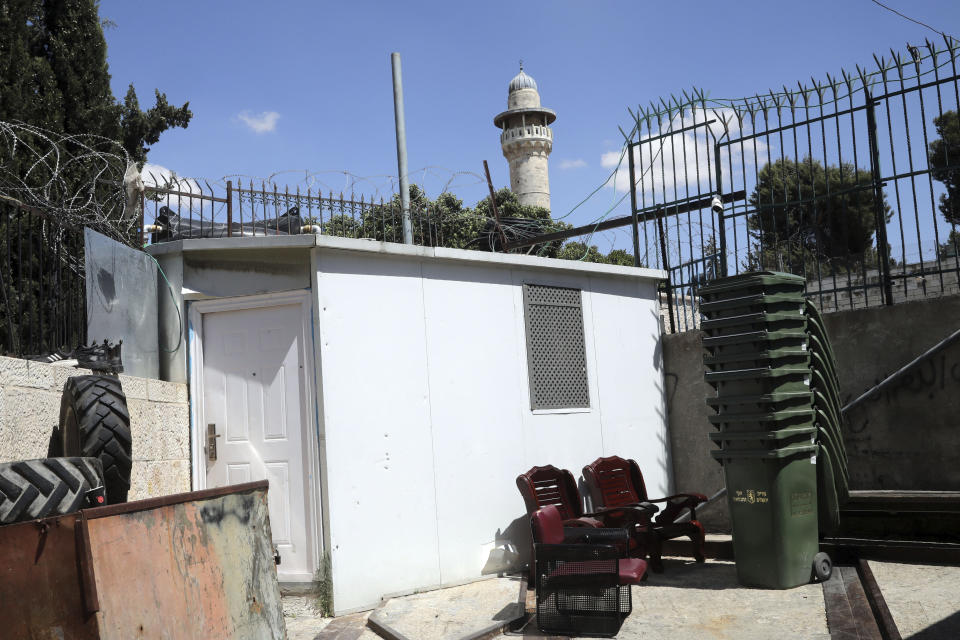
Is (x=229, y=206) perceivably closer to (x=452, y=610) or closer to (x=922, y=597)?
(x=452, y=610)

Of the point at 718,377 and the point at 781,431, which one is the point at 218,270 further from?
the point at 781,431

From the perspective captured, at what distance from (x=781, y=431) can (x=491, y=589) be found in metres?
2.61

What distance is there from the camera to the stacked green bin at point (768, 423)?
18.8ft

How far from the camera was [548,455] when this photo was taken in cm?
755

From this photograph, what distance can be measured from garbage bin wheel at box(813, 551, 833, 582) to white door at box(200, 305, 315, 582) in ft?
12.5

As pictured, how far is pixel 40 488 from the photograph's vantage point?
11.0 ft

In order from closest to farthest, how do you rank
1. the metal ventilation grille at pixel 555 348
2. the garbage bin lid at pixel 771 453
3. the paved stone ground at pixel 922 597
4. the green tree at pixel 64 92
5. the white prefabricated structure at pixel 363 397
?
1. the paved stone ground at pixel 922 597
2. the garbage bin lid at pixel 771 453
3. the white prefabricated structure at pixel 363 397
4. the metal ventilation grille at pixel 555 348
5. the green tree at pixel 64 92

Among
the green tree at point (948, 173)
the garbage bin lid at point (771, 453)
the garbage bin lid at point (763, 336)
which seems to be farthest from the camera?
the green tree at point (948, 173)

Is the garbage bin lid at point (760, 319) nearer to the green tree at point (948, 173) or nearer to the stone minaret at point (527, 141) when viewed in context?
the green tree at point (948, 173)

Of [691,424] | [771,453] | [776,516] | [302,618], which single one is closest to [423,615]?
[302,618]

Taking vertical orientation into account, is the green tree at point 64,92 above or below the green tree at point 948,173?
above

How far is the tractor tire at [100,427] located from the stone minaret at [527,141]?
5155cm

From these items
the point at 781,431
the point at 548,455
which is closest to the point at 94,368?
the point at 548,455

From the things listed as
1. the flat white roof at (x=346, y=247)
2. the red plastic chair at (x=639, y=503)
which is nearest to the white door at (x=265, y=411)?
the flat white roof at (x=346, y=247)
